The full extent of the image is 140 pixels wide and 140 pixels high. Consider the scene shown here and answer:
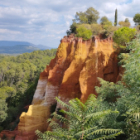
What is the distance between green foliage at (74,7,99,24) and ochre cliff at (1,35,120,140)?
1273cm

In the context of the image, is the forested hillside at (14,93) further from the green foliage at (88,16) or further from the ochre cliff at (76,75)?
the green foliage at (88,16)

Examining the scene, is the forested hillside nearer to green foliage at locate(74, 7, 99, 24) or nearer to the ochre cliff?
the ochre cliff

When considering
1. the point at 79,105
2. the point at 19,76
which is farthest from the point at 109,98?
the point at 19,76

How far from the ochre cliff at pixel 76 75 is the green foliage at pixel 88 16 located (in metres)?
12.7

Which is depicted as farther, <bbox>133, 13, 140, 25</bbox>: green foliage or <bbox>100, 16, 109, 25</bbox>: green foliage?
<bbox>100, 16, 109, 25</bbox>: green foliage

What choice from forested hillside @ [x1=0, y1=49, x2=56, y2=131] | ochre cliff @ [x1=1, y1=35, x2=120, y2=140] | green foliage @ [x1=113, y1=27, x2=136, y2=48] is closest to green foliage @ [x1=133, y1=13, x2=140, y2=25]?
green foliage @ [x1=113, y1=27, x2=136, y2=48]

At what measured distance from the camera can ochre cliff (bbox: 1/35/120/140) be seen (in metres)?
11.1

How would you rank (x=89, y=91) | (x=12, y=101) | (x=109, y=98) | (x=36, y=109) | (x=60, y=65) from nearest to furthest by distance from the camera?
1. (x=109, y=98)
2. (x=89, y=91)
3. (x=36, y=109)
4. (x=60, y=65)
5. (x=12, y=101)

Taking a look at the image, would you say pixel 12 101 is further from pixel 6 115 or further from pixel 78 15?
pixel 78 15

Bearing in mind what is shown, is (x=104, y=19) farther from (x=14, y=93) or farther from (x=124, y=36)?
(x=14, y=93)

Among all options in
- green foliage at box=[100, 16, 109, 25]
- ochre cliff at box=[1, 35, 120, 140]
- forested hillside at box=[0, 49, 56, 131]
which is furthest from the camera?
green foliage at box=[100, 16, 109, 25]

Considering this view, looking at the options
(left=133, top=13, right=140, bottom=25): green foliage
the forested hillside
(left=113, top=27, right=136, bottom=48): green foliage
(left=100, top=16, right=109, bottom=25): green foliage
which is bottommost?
the forested hillside

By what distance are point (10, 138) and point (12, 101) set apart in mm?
13110

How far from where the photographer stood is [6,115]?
62.5 ft
